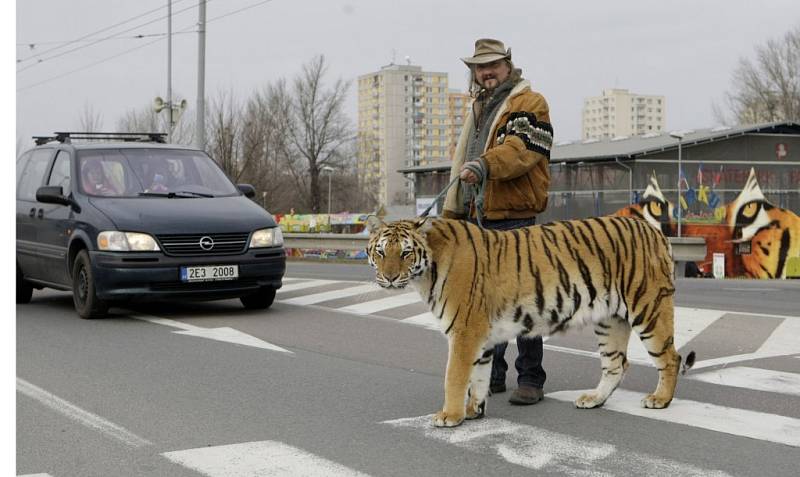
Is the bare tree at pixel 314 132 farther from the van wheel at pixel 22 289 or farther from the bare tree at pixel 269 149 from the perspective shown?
the van wheel at pixel 22 289

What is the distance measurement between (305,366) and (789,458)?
150 inches

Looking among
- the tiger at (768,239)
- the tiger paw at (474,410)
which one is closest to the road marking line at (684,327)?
the tiger paw at (474,410)

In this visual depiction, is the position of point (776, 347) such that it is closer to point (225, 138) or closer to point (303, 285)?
point (303, 285)

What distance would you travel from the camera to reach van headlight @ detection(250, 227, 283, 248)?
10.4 metres

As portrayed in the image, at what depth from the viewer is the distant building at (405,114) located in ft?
463

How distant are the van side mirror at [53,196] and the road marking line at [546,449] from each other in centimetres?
643

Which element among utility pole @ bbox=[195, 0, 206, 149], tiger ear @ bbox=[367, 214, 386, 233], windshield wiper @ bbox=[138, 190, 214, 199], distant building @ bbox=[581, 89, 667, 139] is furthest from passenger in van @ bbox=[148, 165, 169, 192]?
distant building @ bbox=[581, 89, 667, 139]

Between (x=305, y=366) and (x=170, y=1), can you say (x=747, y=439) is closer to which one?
(x=305, y=366)

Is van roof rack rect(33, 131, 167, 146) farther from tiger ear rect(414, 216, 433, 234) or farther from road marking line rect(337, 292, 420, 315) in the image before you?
tiger ear rect(414, 216, 433, 234)

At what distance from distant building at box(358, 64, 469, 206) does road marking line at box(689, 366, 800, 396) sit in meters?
124

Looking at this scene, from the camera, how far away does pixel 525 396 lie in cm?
594

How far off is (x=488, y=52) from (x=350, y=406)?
2421mm

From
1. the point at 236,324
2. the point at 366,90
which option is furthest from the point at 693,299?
the point at 366,90

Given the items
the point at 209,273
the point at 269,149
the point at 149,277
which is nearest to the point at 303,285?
the point at 209,273
